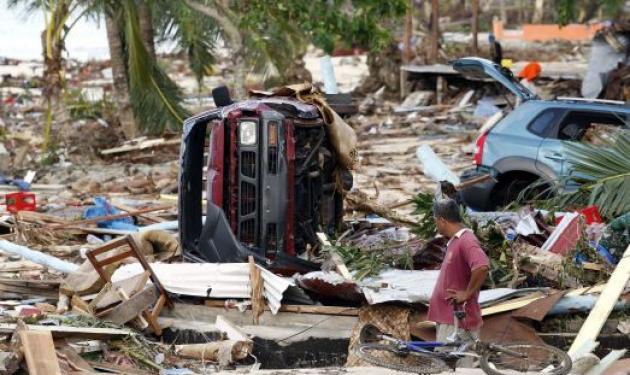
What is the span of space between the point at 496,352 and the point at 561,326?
91.8 inches

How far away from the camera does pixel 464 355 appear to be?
26.7 feet

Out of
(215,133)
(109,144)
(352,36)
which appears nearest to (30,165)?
(109,144)

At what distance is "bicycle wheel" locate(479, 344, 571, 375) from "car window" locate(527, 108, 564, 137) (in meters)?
7.07

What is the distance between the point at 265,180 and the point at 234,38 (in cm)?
1261

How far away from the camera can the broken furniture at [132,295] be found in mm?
10609

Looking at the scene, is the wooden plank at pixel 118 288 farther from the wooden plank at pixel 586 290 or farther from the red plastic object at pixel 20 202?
the red plastic object at pixel 20 202

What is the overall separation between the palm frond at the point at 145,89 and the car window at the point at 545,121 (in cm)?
915

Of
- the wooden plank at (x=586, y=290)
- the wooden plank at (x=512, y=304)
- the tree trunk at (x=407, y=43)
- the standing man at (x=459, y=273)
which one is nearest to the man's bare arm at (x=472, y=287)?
the standing man at (x=459, y=273)

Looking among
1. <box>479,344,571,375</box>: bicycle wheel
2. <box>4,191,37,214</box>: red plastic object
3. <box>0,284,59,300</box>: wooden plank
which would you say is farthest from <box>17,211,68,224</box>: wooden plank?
<box>479,344,571,375</box>: bicycle wheel

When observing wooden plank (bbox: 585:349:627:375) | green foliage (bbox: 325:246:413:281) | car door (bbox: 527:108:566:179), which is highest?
car door (bbox: 527:108:566:179)

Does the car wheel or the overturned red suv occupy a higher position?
the overturned red suv

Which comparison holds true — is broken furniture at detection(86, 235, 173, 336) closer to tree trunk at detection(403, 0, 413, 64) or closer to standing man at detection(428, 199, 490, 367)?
standing man at detection(428, 199, 490, 367)

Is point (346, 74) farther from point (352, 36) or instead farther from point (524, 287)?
point (524, 287)

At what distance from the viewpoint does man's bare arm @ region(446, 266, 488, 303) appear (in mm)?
8055
